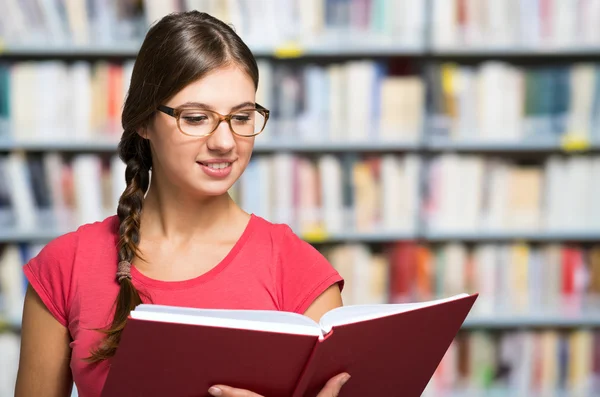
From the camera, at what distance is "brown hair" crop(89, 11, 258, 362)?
3.43ft

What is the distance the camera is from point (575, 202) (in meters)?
2.55

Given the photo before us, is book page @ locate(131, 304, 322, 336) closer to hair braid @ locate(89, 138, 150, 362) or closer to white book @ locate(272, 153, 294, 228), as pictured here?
hair braid @ locate(89, 138, 150, 362)

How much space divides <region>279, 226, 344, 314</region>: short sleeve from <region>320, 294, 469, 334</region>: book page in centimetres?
16

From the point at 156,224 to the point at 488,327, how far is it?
5.73 feet

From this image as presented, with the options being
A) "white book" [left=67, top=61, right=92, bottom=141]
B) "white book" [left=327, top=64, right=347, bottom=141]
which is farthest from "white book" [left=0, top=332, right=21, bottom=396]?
"white book" [left=327, top=64, right=347, bottom=141]

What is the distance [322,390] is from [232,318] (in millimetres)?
191

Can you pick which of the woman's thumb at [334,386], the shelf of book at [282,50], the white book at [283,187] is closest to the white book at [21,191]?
the shelf of book at [282,50]

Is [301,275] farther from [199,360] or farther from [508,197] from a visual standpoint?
[508,197]

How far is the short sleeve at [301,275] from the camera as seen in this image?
111cm

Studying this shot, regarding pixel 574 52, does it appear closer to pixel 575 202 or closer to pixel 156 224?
pixel 575 202

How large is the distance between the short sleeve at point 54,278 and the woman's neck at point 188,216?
0.14 m

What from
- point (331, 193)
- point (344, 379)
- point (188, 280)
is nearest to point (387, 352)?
point (344, 379)

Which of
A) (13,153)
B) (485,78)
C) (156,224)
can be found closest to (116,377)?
(156,224)

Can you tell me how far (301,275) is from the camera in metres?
1.13
